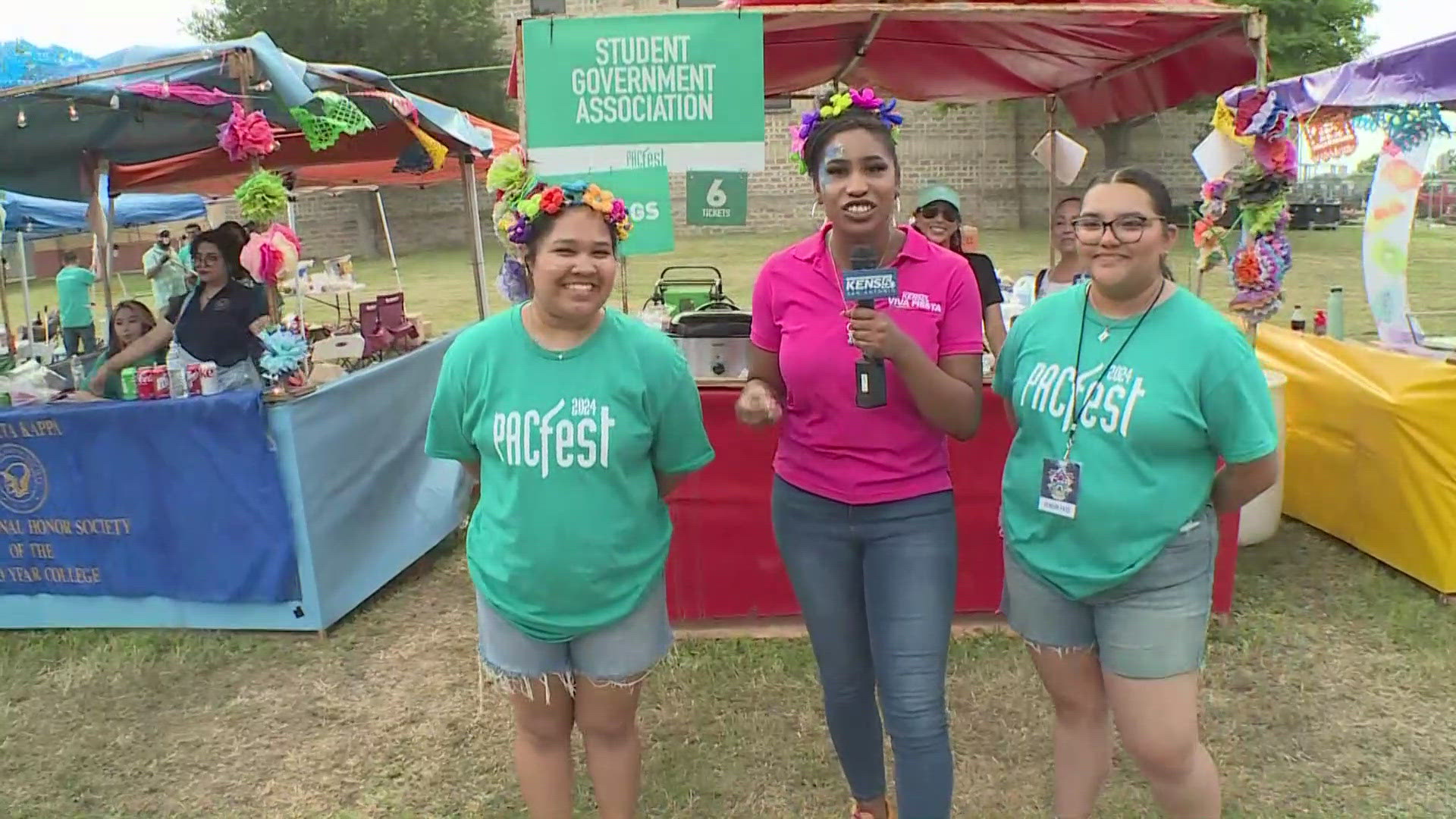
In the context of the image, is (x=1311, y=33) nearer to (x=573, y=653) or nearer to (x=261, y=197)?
(x=261, y=197)

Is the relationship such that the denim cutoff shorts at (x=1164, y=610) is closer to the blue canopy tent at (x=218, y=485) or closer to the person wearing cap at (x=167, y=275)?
the blue canopy tent at (x=218, y=485)

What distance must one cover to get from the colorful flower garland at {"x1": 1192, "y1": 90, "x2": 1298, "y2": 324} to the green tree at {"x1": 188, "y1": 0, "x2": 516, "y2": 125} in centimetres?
2265

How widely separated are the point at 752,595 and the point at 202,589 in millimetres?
2394

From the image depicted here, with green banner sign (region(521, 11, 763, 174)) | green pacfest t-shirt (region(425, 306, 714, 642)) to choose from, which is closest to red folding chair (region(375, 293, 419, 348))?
green banner sign (region(521, 11, 763, 174))

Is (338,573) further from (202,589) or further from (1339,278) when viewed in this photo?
(1339,278)

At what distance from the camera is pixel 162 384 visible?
4.32 m

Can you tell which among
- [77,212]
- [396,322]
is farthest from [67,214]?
[396,322]

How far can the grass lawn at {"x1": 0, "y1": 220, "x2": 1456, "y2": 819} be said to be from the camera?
3.00 m

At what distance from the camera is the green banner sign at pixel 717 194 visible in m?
3.92

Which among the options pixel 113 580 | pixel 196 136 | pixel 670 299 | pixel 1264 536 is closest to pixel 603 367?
pixel 113 580

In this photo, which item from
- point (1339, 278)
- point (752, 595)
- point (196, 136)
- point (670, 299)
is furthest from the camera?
point (1339, 278)

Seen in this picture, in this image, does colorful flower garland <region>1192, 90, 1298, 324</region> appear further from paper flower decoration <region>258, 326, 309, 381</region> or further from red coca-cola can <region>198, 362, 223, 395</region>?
red coca-cola can <region>198, 362, 223, 395</region>

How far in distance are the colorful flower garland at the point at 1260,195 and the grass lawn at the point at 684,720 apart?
132 centimetres

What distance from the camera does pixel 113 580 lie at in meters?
4.36
